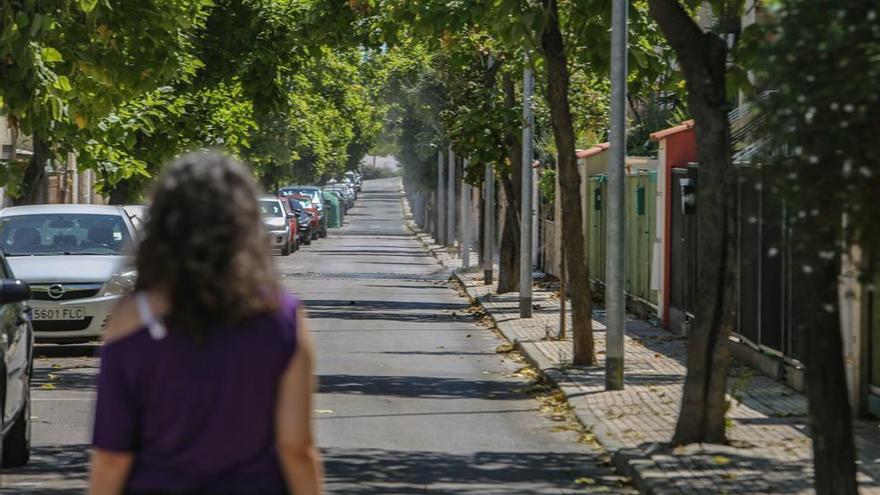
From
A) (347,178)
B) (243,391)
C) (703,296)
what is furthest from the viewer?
(347,178)

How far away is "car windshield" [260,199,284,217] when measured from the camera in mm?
55688

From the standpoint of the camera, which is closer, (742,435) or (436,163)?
(742,435)

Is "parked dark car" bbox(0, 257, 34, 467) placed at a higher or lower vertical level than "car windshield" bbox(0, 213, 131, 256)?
lower

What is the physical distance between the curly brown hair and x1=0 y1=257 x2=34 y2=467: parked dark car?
573cm

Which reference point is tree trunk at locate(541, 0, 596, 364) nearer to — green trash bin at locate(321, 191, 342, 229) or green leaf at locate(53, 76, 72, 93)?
green leaf at locate(53, 76, 72, 93)

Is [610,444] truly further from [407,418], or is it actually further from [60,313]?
[60,313]

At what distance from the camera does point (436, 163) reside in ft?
243

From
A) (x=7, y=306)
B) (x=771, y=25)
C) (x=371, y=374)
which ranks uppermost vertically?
(x=771, y=25)

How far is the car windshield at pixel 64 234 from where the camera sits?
20.0m

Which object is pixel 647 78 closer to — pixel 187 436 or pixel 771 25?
pixel 771 25

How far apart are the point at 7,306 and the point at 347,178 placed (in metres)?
137

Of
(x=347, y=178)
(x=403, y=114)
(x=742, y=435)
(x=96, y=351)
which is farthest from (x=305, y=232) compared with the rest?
(x=347, y=178)

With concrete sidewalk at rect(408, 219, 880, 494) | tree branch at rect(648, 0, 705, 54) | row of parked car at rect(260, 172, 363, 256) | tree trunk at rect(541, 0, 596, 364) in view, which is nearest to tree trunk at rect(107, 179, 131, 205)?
row of parked car at rect(260, 172, 363, 256)

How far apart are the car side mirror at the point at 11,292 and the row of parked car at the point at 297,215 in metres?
22.4
